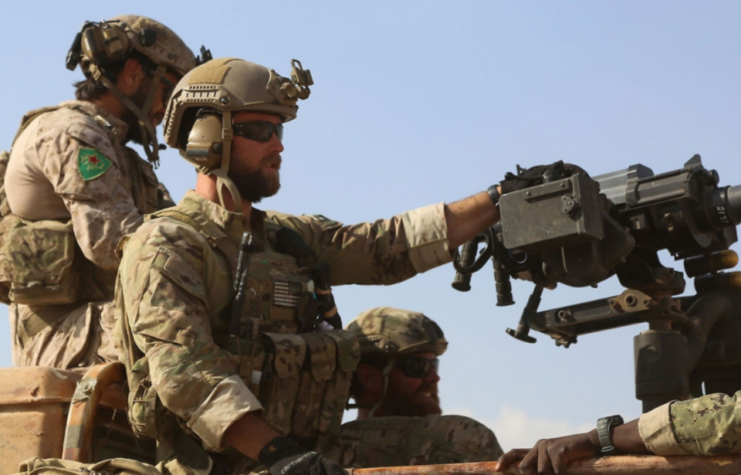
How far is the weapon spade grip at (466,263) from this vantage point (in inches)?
267

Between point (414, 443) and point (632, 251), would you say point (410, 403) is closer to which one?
point (414, 443)

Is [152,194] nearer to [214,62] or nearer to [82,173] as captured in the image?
[82,173]

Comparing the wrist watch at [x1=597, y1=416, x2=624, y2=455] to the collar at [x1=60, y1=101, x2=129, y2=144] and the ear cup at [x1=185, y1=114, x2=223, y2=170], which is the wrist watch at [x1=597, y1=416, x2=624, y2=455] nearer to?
the ear cup at [x1=185, y1=114, x2=223, y2=170]

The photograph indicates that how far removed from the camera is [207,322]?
6227mm

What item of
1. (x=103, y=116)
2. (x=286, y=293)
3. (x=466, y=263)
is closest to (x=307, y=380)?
(x=286, y=293)

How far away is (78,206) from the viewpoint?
7.53m

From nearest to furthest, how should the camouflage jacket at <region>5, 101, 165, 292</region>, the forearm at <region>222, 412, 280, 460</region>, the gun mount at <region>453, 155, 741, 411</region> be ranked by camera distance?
the forearm at <region>222, 412, 280, 460</region>, the gun mount at <region>453, 155, 741, 411</region>, the camouflage jacket at <region>5, 101, 165, 292</region>

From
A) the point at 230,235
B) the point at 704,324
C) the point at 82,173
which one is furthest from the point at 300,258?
the point at 704,324

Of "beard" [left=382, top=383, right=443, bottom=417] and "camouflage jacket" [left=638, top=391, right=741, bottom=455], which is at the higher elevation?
"beard" [left=382, top=383, right=443, bottom=417]

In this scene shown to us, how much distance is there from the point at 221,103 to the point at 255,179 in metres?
0.42

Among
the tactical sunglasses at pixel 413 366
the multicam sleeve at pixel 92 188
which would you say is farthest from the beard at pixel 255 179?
the tactical sunglasses at pixel 413 366

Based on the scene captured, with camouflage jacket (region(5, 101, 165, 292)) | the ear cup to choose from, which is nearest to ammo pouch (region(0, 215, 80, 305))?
camouflage jacket (region(5, 101, 165, 292))

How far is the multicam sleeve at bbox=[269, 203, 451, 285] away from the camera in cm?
685

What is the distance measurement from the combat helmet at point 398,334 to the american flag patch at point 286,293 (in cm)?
113
